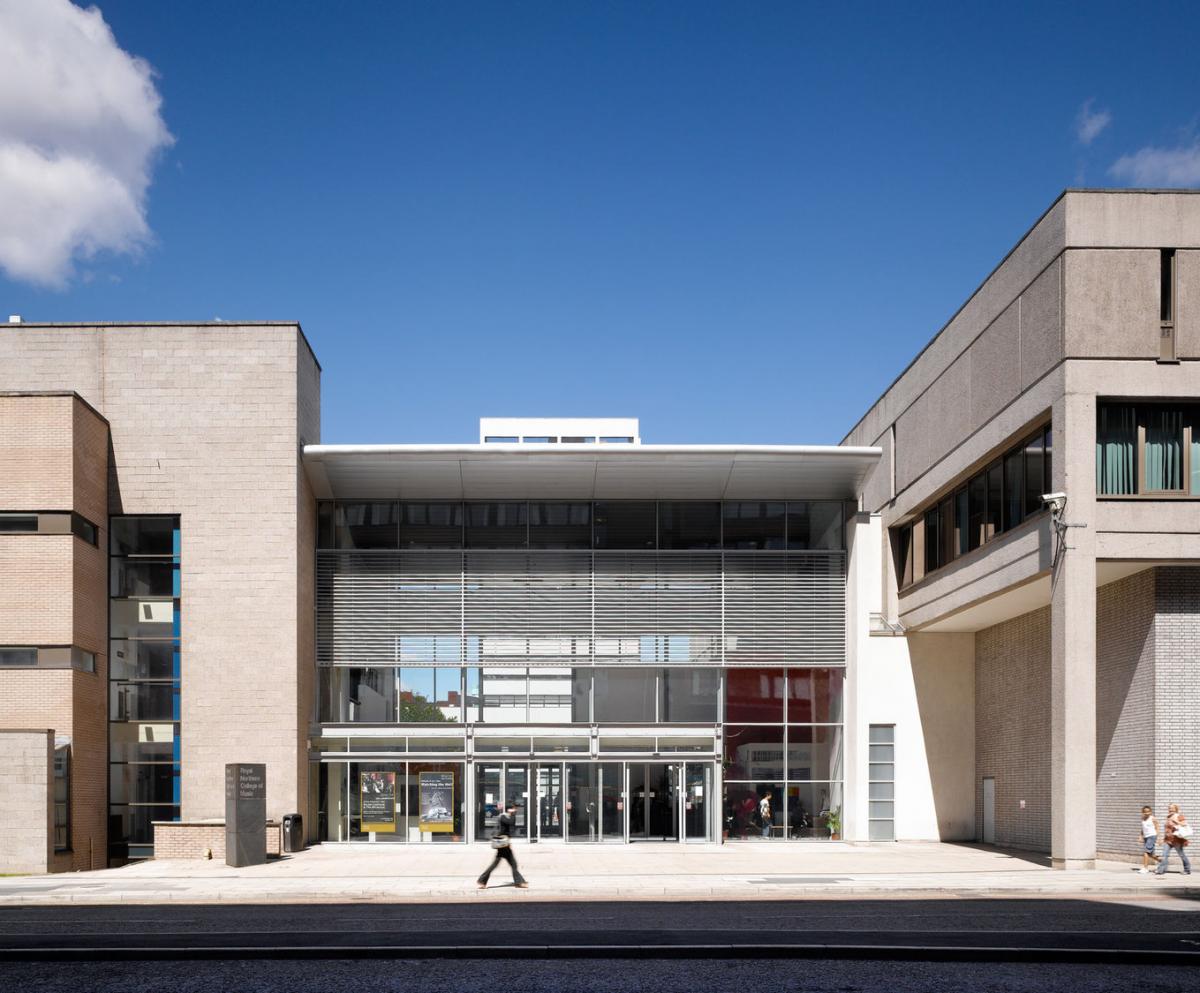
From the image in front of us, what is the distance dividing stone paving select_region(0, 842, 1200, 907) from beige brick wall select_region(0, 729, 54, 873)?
2.66 feet

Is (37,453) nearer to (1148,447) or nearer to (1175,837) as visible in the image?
(1148,447)

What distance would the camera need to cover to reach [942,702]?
125 ft

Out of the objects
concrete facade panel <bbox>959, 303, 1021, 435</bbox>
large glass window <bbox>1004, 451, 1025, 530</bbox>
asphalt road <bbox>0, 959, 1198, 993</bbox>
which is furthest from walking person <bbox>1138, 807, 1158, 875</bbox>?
asphalt road <bbox>0, 959, 1198, 993</bbox>

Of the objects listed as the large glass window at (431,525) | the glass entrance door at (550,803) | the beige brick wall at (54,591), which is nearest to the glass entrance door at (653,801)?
the glass entrance door at (550,803)

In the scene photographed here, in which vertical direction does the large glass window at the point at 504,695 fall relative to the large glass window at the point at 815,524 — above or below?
below

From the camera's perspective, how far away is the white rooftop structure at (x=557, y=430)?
6347 cm

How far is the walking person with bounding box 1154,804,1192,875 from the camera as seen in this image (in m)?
25.8

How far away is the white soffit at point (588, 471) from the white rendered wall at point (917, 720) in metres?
2.38

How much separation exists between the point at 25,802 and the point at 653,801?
1609 centimetres

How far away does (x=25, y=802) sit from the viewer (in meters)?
28.9

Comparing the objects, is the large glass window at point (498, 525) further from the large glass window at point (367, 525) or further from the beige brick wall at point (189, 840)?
the beige brick wall at point (189, 840)

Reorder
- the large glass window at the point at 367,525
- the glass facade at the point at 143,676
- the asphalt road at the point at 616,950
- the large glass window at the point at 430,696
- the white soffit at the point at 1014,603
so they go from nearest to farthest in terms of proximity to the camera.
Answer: the asphalt road at the point at 616,950 → the white soffit at the point at 1014,603 → the glass facade at the point at 143,676 → the large glass window at the point at 430,696 → the large glass window at the point at 367,525

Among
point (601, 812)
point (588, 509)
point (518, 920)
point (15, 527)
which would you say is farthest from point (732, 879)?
point (15, 527)

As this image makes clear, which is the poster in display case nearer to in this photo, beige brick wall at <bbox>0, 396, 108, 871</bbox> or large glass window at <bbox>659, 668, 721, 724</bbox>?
large glass window at <bbox>659, 668, 721, 724</bbox>
